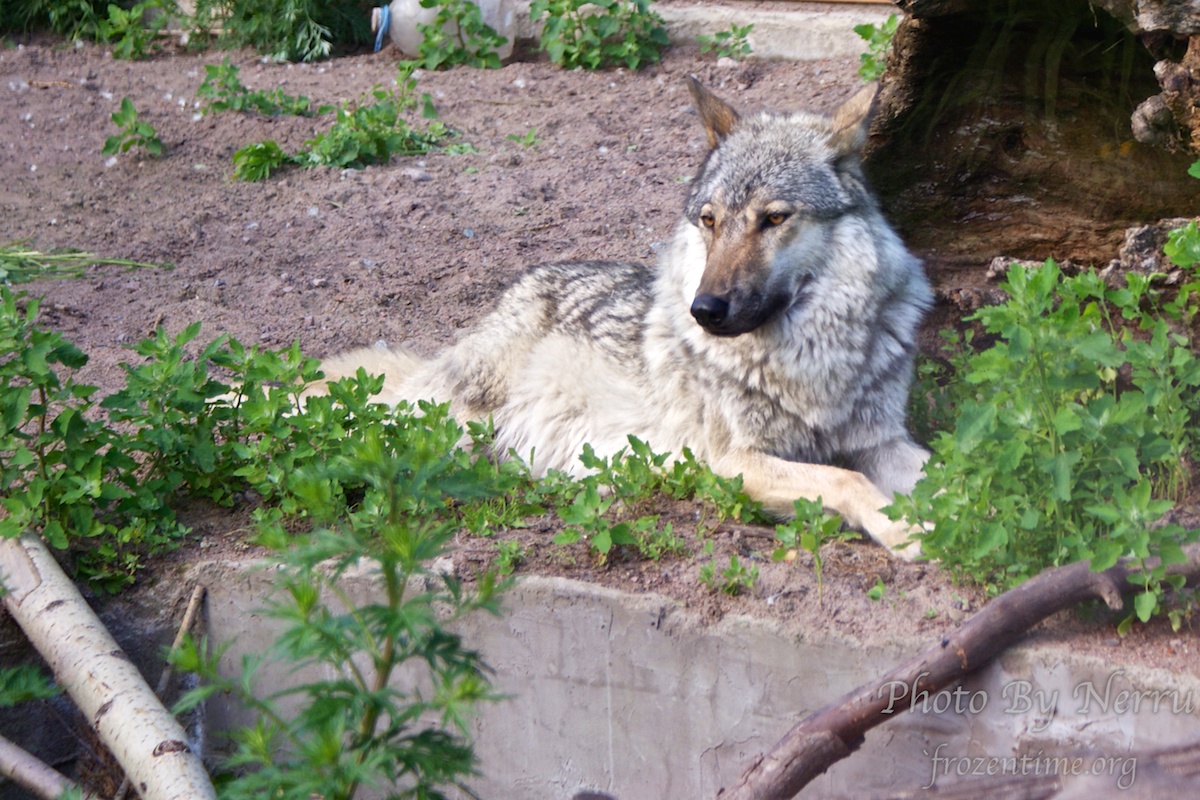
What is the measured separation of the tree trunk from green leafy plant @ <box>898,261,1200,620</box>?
6.46 feet

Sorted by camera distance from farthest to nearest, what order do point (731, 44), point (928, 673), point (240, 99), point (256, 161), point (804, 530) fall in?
point (731, 44) < point (240, 99) < point (256, 161) < point (804, 530) < point (928, 673)

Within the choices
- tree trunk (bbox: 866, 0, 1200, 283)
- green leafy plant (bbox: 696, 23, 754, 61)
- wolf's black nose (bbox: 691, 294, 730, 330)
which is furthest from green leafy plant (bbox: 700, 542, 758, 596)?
green leafy plant (bbox: 696, 23, 754, 61)

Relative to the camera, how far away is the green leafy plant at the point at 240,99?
7609 mm

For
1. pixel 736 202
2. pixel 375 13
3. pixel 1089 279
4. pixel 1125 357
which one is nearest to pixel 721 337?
pixel 736 202

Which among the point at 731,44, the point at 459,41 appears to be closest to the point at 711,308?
the point at 731,44

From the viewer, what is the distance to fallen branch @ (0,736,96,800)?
2.64 m

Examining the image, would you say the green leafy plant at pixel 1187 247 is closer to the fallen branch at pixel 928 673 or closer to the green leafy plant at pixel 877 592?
the fallen branch at pixel 928 673

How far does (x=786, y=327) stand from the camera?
3795 mm

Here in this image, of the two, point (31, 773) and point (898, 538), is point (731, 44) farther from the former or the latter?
point (31, 773)

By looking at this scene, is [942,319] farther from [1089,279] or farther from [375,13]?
[375,13]

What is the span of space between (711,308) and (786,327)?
0.40 meters

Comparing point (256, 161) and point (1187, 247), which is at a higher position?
point (1187, 247)

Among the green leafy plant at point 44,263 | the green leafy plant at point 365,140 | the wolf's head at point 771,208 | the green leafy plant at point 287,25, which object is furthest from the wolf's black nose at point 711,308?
the green leafy plant at point 287,25

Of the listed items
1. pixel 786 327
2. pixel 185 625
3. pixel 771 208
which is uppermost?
pixel 771 208
